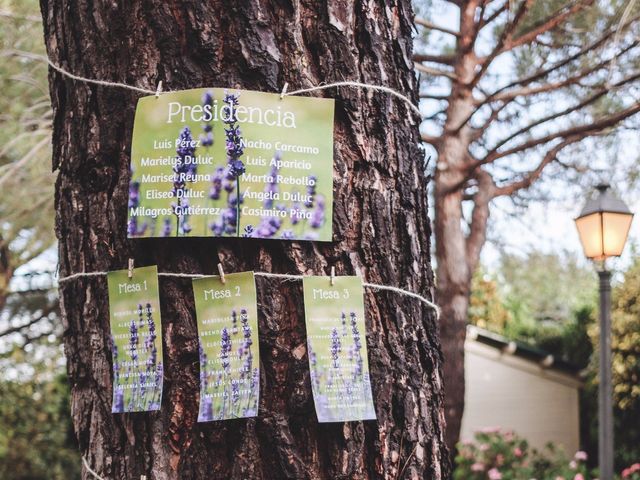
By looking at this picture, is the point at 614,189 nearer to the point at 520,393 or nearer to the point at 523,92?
the point at 523,92

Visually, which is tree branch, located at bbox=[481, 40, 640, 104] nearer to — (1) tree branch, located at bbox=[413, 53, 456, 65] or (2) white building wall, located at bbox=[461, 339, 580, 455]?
(1) tree branch, located at bbox=[413, 53, 456, 65]

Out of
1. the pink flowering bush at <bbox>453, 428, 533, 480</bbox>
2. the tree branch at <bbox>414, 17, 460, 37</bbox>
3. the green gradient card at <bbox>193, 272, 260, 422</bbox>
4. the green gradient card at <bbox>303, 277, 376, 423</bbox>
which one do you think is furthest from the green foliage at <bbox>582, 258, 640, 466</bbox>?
the green gradient card at <bbox>193, 272, 260, 422</bbox>

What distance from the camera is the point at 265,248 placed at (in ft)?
3.61

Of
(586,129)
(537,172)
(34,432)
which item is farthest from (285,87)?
(34,432)

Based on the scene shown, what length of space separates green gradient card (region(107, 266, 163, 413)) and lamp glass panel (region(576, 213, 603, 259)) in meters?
4.42

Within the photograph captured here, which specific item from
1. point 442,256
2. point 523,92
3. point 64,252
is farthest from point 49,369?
point 64,252

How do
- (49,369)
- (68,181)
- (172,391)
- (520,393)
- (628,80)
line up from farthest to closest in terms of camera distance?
(520,393), (49,369), (628,80), (68,181), (172,391)

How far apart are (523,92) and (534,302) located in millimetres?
13929

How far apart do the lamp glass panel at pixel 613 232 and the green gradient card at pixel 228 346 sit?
172 inches

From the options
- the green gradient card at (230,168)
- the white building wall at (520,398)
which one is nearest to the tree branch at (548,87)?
the white building wall at (520,398)

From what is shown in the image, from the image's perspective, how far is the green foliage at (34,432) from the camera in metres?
8.73

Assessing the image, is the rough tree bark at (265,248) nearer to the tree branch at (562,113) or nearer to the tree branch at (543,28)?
the tree branch at (562,113)

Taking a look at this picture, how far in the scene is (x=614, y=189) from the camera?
7.29m

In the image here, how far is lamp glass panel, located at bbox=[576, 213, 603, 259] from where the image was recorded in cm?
502
